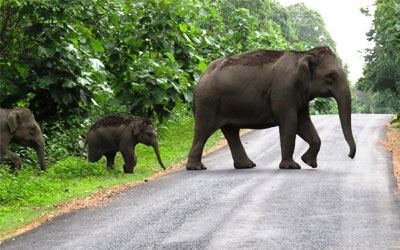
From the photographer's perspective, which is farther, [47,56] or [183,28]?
[183,28]

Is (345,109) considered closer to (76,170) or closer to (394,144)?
(76,170)

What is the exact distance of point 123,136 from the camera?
50.2 feet

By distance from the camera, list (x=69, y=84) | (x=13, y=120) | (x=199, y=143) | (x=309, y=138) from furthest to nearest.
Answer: (x=69, y=84), (x=199, y=143), (x=13, y=120), (x=309, y=138)

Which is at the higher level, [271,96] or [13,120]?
[271,96]

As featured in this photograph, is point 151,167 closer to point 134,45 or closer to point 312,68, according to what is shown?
point 134,45

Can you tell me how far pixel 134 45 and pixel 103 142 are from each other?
144 inches

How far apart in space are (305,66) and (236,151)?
262 cm

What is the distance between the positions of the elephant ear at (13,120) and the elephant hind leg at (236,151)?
15.7 ft

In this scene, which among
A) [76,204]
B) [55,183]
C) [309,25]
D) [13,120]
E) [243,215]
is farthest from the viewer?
[309,25]

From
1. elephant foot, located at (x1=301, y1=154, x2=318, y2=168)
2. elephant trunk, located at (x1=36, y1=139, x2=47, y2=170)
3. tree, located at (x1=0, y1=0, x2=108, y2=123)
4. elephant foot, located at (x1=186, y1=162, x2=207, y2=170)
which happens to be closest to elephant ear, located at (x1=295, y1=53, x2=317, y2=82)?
elephant foot, located at (x1=301, y1=154, x2=318, y2=168)

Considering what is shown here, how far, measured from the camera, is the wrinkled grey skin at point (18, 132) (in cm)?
1508

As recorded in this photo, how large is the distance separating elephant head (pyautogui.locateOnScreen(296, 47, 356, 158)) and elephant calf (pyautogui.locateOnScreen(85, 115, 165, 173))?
3746 millimetres

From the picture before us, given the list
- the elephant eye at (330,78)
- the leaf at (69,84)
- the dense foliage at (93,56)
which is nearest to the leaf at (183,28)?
the dense foliage at (93,56)

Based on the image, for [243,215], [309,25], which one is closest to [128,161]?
[243,215]
